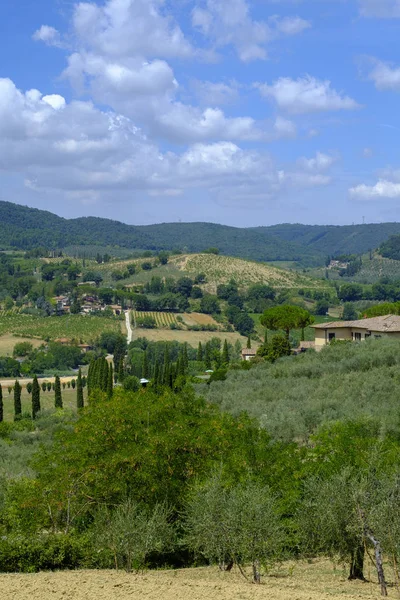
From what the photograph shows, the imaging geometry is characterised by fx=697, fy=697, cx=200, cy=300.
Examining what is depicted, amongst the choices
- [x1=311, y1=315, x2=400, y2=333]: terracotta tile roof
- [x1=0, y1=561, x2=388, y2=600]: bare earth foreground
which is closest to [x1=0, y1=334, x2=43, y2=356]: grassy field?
[x1=311, y1=315, x2=400, y2=333]: terracotta tile roof

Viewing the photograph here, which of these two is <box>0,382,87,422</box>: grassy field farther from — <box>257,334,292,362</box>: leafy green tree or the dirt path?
<box>257,334,292,362</box>: leafy green tree

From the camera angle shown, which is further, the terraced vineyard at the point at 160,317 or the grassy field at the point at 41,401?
the terraced vineyard at the point at 160,317

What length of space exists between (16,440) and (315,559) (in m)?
32.8

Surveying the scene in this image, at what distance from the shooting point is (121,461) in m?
21.1

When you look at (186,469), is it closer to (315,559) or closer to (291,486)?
(291,486)

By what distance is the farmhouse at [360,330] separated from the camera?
193 feet

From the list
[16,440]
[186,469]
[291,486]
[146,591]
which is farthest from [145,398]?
[16,440]

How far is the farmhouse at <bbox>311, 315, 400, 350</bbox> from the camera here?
58.9 metres

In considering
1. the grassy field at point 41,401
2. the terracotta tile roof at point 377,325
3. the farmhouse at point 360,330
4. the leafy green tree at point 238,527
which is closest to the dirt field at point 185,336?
the grassy field at point 41,401

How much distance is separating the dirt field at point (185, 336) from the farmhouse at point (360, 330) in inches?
2322

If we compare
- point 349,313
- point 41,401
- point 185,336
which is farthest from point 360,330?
point 349,313

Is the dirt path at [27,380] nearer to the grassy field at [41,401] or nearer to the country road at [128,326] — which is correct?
the grassy field at [41,401]

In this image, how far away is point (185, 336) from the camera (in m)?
133

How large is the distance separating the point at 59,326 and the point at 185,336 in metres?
27.5
